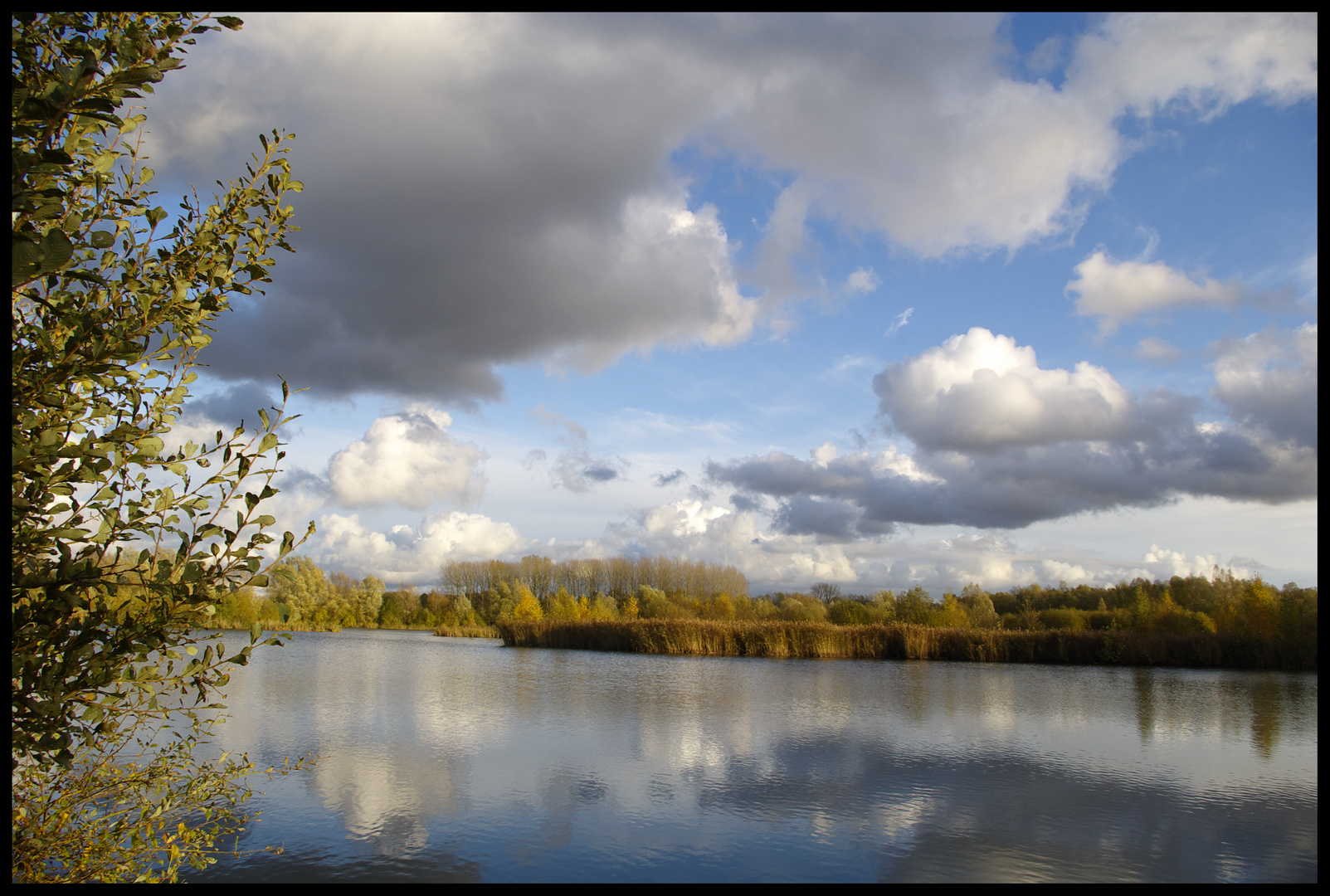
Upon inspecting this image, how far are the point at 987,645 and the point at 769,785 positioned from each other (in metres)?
21.8

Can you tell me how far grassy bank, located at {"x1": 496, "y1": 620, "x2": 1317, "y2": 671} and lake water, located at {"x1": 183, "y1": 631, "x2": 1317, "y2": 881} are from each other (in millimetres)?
9393

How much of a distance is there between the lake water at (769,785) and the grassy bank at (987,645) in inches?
370

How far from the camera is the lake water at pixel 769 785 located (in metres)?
6.39

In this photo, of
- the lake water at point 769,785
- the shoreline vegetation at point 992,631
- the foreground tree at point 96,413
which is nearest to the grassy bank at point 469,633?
the shoreline vegetation at point 992,631

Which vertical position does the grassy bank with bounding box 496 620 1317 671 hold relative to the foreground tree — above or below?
below

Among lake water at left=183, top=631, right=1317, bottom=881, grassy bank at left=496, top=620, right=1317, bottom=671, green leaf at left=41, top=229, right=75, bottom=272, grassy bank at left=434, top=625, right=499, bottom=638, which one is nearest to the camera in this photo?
green leaf at left=41, top=229, right=75, bottom=272

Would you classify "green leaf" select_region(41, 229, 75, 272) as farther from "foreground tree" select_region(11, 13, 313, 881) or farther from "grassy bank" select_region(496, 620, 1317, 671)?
"grassy bank" select_region(496, 620, 1317, 671)

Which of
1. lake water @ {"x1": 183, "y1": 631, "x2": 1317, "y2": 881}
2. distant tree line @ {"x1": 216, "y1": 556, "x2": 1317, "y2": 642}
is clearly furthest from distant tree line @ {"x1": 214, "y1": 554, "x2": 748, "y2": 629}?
lake water @ {"x1": 183, "y1": 631, "x2": 1317, "y2": 881}

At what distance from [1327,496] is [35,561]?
3732 mm

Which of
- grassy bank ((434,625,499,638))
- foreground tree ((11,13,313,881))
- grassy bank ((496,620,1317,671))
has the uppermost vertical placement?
foreground tree ((11,13,313,881))

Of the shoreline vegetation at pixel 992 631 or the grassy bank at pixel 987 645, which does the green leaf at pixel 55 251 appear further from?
the grassy bank at pixel 987 645

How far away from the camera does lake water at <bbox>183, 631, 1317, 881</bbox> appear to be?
639cm

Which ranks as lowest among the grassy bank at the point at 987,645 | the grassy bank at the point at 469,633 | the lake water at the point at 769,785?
the grassy bank at the point at 469,633

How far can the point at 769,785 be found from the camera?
8734 mm
